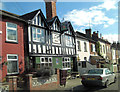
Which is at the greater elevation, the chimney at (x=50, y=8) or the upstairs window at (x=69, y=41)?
the chimney at (x=50, y=8)

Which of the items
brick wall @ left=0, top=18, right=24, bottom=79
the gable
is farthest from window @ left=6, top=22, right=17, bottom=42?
the gable

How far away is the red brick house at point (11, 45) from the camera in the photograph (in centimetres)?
1070

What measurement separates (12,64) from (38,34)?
4134 mm

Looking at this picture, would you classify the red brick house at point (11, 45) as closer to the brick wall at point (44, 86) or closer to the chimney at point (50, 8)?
the brick wall at point (44, 86)

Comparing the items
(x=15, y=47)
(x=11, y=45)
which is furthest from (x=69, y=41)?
(x=11, y=45)

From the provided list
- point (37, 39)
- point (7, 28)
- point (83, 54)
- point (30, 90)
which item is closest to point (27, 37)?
point (37, 39)

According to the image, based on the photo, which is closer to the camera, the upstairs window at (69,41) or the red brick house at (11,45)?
the red brick house at (11,45)

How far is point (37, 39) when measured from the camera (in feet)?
44.6

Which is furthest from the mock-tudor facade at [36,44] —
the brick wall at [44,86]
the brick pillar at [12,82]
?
the brick pillar at [12,82]

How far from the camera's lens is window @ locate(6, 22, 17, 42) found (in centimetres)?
1127

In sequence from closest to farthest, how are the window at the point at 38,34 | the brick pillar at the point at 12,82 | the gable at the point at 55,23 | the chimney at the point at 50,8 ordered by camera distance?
the brick pillar at the point at 12,82
the window at the point at 38,34
the gable at the point at 55,23
the chimney at the point at 50,8

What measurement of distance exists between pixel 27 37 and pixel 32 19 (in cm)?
187

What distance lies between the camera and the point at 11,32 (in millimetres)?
11617

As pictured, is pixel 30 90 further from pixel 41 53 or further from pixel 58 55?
pixel 58 55
